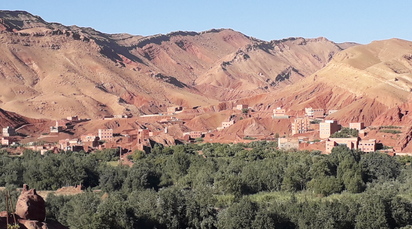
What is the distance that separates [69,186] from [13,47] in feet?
264

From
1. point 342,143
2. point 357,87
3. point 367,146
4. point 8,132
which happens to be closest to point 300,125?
point 342,143

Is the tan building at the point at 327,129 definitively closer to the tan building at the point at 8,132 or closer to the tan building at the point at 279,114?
the tan building at the point at 279,114

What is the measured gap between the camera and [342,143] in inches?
2569

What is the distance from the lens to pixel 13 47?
126000 millimetres

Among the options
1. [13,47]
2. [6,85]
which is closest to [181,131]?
[6,85]

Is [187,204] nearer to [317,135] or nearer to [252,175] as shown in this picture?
[252,175]

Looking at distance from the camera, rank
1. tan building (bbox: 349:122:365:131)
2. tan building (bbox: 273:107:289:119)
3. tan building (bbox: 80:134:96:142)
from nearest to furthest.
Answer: tan building (bbox: 349:122:365:131) < tan building (bbox: 80:134:96:142) < tan building (bbox: 273:107:289:119)

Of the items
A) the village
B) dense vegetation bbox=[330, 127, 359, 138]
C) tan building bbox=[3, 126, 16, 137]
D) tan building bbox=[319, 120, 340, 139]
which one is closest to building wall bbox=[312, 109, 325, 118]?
the village

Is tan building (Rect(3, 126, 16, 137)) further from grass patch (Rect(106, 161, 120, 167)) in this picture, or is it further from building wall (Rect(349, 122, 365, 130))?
building wall (Rect(349, 122, 365, 130))

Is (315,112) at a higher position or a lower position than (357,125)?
higher

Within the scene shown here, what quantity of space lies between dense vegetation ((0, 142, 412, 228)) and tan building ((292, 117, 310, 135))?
687 cm

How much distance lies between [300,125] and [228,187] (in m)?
32.8

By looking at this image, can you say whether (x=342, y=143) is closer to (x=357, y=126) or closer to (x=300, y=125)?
(x=357, y=126)

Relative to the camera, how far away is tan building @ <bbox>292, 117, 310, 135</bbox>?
7769 centimetres
